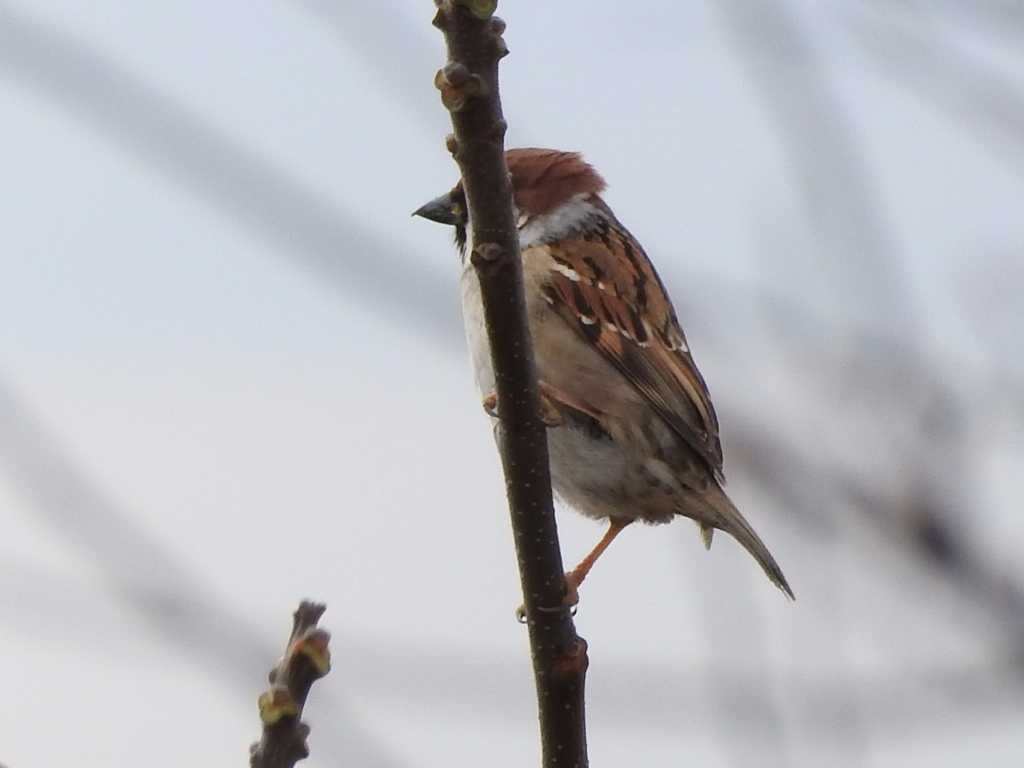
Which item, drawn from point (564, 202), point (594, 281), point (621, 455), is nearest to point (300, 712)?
point (621, 455)

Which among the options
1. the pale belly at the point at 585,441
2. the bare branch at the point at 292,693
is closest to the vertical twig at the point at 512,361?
the bare branch at the point at 292,693

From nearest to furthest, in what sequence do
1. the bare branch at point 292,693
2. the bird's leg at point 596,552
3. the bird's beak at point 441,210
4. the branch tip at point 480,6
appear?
the bare branch at point 292,693
the branch tip at point 480,6
the bird's leg at point 596,552
the bird's beak at point 441,210

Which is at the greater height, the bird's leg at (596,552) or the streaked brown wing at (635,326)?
the streaked brown wing at (635,326)

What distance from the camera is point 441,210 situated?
420cm

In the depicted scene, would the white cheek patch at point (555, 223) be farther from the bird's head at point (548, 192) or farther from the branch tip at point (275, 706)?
the branch tip at point (275, 706)

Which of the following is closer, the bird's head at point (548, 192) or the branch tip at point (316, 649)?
the branch tip at point (316, 649)

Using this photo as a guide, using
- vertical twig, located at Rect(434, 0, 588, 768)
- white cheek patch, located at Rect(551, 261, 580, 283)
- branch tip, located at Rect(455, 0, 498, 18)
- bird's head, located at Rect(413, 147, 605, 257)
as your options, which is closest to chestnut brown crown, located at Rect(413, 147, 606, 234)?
bird's head, located at Rect(413, 147, 605, 257)

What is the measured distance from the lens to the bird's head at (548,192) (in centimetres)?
436

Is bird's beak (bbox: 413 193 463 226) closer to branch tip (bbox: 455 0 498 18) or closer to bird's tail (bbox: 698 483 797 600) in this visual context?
bird's tail (bbox: 698 483 797 600)

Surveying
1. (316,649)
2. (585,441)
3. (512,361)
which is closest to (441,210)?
(585,441)

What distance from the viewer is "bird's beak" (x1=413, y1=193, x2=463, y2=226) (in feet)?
13.8

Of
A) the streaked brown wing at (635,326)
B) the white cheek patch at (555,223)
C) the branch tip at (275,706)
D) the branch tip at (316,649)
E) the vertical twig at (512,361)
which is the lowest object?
the branch tip at (275,706)

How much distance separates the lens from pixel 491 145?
1800 mm

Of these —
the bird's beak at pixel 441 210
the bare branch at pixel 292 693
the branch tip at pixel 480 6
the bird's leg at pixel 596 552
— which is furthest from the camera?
the bird's beak at pixel 441 210
